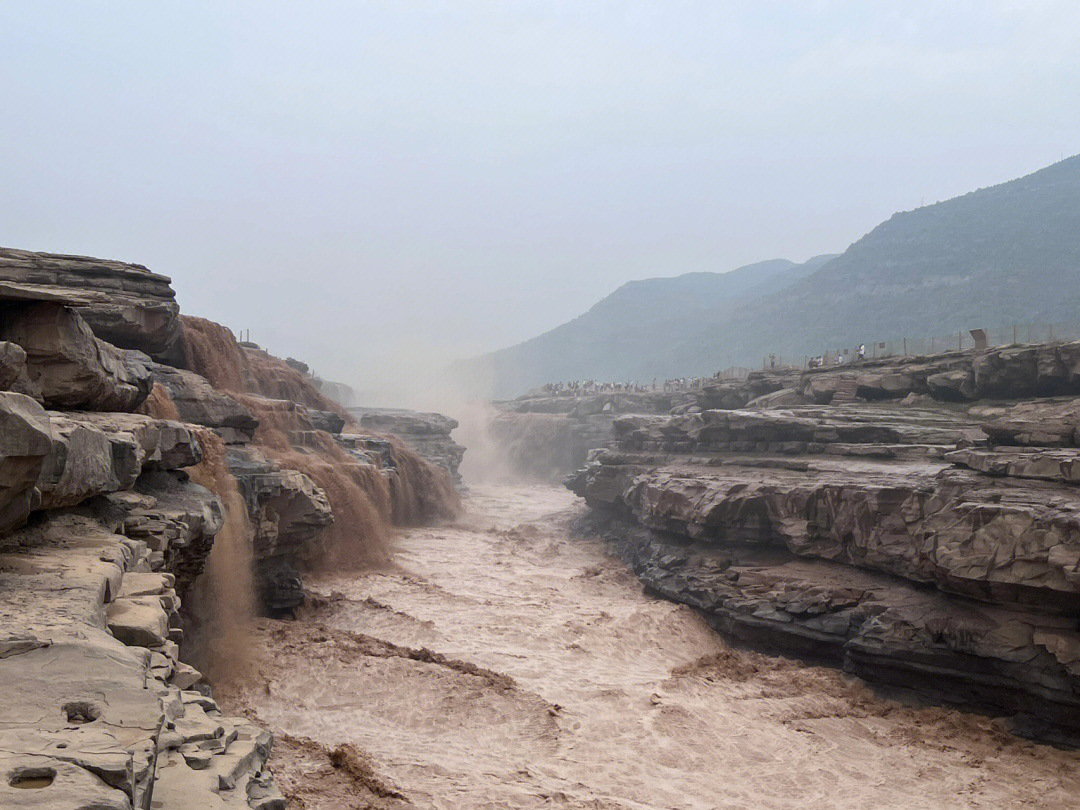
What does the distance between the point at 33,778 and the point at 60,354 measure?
5.82 meters

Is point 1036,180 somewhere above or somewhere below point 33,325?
above

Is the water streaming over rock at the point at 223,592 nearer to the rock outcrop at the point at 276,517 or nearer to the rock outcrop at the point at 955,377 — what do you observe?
the rock outcrop at the point at 276,517

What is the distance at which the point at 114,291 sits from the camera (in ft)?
51.2

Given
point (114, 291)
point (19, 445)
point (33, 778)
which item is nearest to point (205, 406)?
point (114, 291)

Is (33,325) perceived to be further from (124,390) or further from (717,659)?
(717,659)

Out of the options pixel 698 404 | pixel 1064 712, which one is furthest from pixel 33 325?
pixel 698 404

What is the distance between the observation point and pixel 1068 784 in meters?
9.52

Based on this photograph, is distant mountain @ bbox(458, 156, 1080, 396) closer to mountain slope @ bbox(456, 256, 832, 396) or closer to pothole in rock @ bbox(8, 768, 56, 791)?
mountain slope @ bbox(456, 256, 832, 396)

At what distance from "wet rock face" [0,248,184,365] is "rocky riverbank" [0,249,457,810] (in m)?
0.04

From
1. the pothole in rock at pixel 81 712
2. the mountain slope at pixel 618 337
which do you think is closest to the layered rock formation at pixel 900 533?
the pothole in rock at pixel 81 712

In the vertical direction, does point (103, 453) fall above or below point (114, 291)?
below

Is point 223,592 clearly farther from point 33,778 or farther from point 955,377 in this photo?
point 955,377

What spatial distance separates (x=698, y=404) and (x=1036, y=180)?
Answer: 3708 inches

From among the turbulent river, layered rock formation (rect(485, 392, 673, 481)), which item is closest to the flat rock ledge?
the turbulent river
